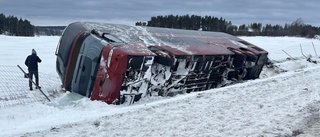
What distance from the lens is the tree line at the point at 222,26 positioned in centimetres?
4511

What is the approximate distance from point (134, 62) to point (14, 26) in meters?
34.3

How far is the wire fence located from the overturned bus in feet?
3.52

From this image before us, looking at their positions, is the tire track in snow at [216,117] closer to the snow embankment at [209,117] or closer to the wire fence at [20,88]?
the snow embankment at [209,117]

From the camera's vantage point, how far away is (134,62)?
384 inches

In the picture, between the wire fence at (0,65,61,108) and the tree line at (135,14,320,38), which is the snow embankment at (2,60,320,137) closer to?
the wire fence at (0,65,61,108)

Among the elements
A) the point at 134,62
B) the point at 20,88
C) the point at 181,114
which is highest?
the point at 134,62

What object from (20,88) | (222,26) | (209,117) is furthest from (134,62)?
(222,26)

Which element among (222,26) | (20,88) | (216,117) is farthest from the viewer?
(222,26)

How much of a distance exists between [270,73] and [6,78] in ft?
40.0

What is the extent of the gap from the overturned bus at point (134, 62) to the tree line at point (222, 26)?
1871cm

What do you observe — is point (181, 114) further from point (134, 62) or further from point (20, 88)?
point (20, 88)

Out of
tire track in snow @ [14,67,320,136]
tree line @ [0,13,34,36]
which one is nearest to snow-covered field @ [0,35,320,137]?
tire track in snow @ [14,67,320,136]

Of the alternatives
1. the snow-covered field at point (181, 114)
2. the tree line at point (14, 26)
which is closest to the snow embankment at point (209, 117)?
the snow-covered field at point (181, 114)

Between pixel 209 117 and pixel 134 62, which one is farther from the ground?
pixel 134 62
